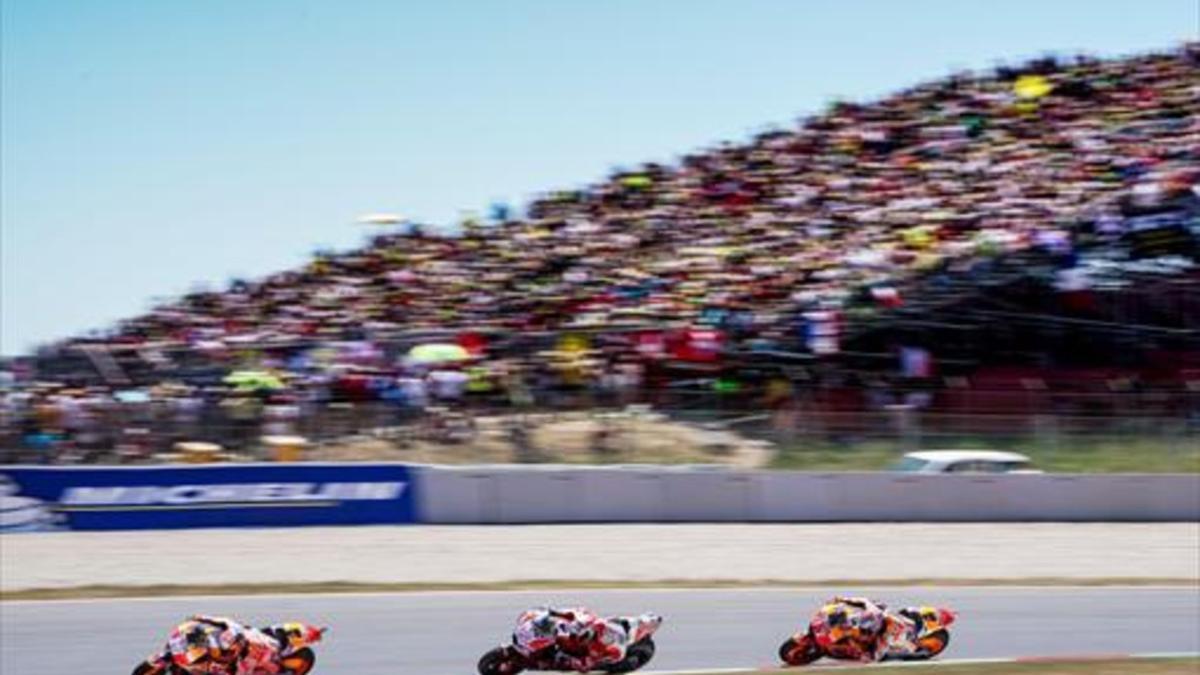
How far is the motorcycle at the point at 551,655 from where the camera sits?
13.1 meters

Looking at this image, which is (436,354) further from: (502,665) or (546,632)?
(546,632)

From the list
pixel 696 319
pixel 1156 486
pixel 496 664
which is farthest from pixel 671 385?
pixel 496 664

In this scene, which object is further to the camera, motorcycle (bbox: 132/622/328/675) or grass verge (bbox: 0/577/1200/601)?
grass verge (bbox: 0/577/1200/601)

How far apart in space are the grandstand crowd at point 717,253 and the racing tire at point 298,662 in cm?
1144

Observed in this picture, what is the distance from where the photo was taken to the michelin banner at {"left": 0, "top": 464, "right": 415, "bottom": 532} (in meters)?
23.2

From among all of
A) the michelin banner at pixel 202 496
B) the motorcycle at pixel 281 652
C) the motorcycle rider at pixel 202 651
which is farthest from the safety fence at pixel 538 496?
the motorcycle rider at pixel 202 651

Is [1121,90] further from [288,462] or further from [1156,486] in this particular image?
[288,462]

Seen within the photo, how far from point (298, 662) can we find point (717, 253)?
17.0 metres

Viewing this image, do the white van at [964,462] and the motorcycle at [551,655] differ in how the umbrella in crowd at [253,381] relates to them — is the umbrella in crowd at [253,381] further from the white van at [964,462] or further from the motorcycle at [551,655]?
the motorcycle at [551,655]

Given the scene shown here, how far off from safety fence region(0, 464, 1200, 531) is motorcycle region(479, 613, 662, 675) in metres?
10.8

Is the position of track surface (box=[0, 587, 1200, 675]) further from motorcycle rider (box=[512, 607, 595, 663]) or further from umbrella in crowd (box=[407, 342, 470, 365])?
umbrella in crowd (box=[407, 342, 470, 365])

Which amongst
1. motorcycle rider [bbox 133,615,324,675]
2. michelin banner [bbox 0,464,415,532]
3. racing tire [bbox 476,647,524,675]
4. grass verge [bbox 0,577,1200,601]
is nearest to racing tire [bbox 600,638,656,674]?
racing tire [bbox 476,647,524,675]

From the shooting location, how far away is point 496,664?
43.4ft

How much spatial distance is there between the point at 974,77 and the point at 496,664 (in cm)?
2393
